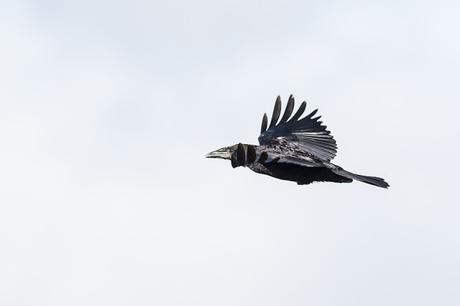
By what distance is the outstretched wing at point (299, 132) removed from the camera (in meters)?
25.6

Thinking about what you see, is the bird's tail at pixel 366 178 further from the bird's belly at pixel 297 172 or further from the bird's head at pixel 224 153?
the bird's head at pixel 224 153

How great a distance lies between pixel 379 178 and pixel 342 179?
0.93 metres

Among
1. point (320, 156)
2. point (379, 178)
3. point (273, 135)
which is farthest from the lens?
point (273, 135)

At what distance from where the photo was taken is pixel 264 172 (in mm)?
23297

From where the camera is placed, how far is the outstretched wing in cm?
2561

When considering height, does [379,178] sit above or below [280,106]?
below

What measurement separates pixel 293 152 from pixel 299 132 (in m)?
2.06

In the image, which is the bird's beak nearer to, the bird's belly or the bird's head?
the bird's head

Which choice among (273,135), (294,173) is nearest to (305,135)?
(273,135)

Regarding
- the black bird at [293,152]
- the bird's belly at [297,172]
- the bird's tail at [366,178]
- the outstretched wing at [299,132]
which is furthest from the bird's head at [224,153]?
the bird's tail at [366,178]

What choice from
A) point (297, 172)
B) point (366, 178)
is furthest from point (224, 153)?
point (366, 178)

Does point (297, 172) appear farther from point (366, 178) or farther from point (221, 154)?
point (221, 154)

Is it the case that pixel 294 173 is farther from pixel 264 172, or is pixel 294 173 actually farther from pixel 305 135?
pixel 305 135

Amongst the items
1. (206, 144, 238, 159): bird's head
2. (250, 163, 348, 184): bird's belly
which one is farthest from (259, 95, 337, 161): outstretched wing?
→ (250, 163, 348, 184): bird's belly
